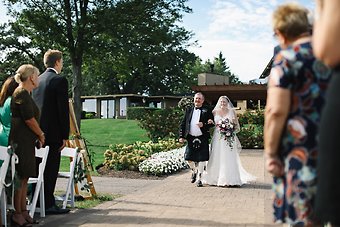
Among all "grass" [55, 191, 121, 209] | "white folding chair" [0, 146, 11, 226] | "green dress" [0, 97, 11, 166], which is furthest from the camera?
"grass" [55, 191, 121, 209]

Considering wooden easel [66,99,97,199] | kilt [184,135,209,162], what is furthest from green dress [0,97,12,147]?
kilt [184,135,209,162]

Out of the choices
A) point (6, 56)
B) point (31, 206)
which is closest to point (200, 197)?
point (31, 206)

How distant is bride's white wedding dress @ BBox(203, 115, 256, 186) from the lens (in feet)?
37.1

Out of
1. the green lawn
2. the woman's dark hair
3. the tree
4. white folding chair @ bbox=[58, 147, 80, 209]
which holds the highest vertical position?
the tree

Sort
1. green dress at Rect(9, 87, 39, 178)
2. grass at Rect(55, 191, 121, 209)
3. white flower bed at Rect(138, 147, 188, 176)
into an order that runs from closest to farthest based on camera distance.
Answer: green dress at Rect(9, 87, 39, 178) → grass at Rect(55, 191, 121, 209) → white flower bed at Rect(138, 147, 188, 176)

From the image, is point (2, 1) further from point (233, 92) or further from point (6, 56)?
point (233, 92)

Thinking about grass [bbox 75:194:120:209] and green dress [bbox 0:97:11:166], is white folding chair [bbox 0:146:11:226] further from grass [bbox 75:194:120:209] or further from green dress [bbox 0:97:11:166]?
grass [bbox 75:194:120:209]

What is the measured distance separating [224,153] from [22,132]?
242 inches

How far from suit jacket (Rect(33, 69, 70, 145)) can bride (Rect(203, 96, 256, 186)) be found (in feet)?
15.5

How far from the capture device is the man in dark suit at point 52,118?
24.8 ft

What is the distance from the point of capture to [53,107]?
7.61 metres

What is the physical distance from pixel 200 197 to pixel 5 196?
14.0 ft

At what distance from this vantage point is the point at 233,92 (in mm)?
30125

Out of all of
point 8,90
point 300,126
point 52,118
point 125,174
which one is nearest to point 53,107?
point 52,118
